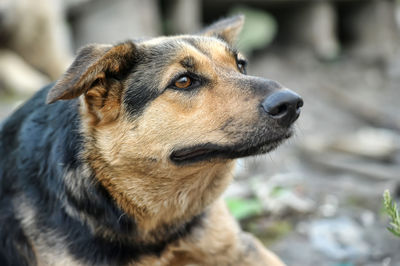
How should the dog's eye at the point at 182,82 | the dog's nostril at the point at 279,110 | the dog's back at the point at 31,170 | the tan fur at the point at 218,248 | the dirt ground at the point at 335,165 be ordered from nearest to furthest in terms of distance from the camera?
the dog's nostril at the point at 279,110 → the dog's eye at the point at 182,82 → the dog's back at the point at 31,170 → the tan fur at the point at 218,248 → the dirt ground at the point at 335,165

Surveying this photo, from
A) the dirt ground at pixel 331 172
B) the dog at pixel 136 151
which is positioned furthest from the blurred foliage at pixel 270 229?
the dog at pixel 136 151

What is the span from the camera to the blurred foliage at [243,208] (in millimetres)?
3973

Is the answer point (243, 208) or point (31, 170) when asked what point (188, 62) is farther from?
point (243, 208)

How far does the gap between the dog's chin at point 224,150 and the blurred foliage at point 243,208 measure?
147cm

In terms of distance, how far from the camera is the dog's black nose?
2.40 m

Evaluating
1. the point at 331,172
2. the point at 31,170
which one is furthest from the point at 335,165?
the point at 31,170

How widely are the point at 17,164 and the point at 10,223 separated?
0.34 meters

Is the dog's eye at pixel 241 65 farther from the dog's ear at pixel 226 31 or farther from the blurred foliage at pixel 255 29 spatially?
the blurred foliage at pixel 255 29

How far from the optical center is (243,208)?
13.1 ft

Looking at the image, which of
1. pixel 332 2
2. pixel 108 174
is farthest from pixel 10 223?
pixel 332 2

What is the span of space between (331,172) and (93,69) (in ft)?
11.0

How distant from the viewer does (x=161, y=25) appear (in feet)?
27.0

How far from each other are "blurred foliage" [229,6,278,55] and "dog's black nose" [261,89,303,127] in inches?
244

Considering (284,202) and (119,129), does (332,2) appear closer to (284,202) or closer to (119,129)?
(284,202)
